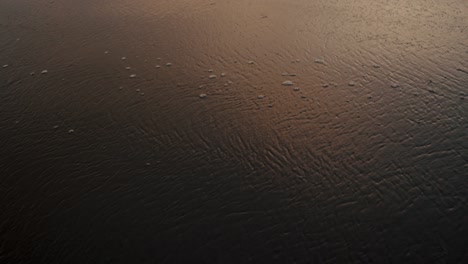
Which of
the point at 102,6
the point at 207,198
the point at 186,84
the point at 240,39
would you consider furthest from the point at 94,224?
the point at 102,6

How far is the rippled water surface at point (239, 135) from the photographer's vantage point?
8.37 ft

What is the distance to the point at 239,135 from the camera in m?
3.40

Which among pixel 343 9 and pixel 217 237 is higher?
pixel 343 9

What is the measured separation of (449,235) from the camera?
98.4 inches

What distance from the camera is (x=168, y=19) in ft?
17.5

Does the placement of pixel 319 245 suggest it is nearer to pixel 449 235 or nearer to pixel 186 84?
pixel 449 235

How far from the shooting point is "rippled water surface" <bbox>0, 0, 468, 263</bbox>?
2.55 metres

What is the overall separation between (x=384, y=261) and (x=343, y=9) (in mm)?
3799

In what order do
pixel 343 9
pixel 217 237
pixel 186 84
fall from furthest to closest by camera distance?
pixel 343 9, pixel 186 84, pixel 217 237

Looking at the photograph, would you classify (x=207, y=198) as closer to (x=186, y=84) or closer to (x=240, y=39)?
(x=186, y=84)

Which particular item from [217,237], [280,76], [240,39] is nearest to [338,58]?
[280,76]

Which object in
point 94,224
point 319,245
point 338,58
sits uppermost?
point 338,58

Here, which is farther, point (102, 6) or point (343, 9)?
point (102, 6)

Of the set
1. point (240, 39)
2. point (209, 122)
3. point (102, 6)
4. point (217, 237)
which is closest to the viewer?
point (217, 237)
